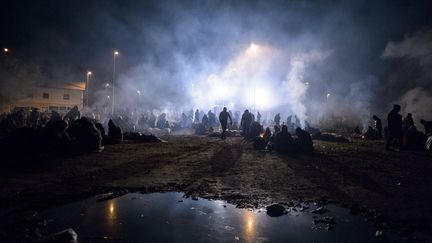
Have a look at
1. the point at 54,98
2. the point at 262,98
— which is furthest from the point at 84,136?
the point at 262,98

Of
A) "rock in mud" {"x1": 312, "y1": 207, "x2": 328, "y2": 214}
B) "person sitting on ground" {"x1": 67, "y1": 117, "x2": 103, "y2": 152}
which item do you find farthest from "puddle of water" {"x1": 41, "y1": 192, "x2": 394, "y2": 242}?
"person sitting on ground" {"x1": 67, "y1": 117, "x2": 103, "y2": 152}

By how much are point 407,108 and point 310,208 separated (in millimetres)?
33604

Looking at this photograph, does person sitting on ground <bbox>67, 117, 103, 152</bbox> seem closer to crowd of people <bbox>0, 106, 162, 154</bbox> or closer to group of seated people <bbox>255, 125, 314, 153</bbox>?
crowd of people <bbox>0, 106, 162, 154</bbox>

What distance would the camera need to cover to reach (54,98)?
5175cm

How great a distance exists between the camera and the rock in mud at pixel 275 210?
5.15m

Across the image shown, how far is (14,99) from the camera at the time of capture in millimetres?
45938

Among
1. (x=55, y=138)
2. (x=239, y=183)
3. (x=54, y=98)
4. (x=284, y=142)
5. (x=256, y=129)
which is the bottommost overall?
(x=239, y=183)

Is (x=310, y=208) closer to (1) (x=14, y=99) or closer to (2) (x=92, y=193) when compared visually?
(2) (x=92, y=193)

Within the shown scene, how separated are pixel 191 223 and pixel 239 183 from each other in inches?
106

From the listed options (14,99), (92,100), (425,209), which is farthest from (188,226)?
(92,100)

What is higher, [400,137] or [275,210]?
[400,137]

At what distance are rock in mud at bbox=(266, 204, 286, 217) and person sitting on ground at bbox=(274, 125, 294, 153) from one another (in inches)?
343

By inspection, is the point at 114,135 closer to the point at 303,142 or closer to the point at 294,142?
the point at 294,142

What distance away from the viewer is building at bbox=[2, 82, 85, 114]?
48.2 metres
